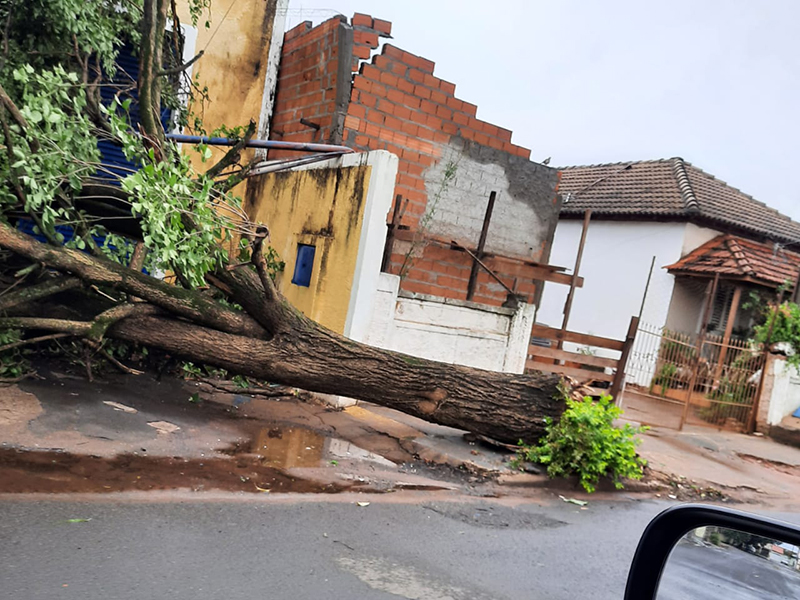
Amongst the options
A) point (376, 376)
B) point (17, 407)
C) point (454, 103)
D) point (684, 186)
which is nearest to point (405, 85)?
point (454, 103)

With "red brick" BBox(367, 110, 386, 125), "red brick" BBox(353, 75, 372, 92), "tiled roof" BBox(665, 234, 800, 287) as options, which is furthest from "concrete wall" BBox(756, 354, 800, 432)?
"red brick" BBox(353, 75, 372, 92)

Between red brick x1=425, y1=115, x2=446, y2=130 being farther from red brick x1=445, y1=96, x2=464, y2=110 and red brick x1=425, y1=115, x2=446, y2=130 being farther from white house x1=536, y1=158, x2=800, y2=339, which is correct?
Result: white house x1=536, y1=158, x2=800, y2=339

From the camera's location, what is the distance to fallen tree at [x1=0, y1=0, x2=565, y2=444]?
209 inches

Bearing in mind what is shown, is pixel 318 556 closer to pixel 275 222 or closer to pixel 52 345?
pixel 52 345

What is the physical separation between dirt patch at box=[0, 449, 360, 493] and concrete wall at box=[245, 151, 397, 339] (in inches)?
99.1

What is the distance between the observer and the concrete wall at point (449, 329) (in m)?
7.42

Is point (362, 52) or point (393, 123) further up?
point (362, 52)

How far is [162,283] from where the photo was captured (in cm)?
596

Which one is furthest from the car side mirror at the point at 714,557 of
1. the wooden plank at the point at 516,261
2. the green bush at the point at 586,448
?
the wooden plank at the point at 516,261

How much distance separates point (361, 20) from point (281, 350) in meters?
5.82

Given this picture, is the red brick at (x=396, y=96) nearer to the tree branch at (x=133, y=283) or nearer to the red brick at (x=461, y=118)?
the red brick at (x=461, y=118)

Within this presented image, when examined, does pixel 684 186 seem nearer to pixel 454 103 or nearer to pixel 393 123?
pixel 454 103

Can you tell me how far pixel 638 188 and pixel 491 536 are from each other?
58.6ft

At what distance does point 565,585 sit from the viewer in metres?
3.85
